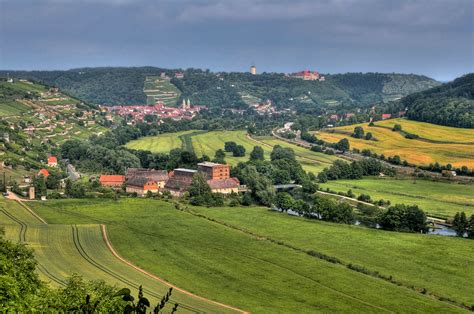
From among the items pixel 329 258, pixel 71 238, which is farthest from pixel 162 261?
pixel 329 258

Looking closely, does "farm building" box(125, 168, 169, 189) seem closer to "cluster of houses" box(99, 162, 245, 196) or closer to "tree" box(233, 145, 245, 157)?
"cluster of houses" box(99, 162, 245, 196)

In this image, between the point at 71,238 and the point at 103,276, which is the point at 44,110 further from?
the point at 103,276

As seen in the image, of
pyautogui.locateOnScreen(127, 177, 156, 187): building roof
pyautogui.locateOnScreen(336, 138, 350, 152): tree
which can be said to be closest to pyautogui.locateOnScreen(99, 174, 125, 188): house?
pyautogui.locateOnScreen(127, 177, 156, 187): building roof

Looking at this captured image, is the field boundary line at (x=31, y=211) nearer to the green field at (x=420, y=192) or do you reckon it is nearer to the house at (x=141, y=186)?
the house at (x=141, y=186)

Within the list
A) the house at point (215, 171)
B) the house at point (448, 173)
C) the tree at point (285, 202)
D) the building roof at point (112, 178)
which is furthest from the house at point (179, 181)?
the house at point (448, 173)

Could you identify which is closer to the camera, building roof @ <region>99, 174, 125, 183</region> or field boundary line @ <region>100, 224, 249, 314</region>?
field boundary line @ <region>100, 224, 249, 314</region>

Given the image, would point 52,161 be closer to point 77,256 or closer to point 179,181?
point 179,181
